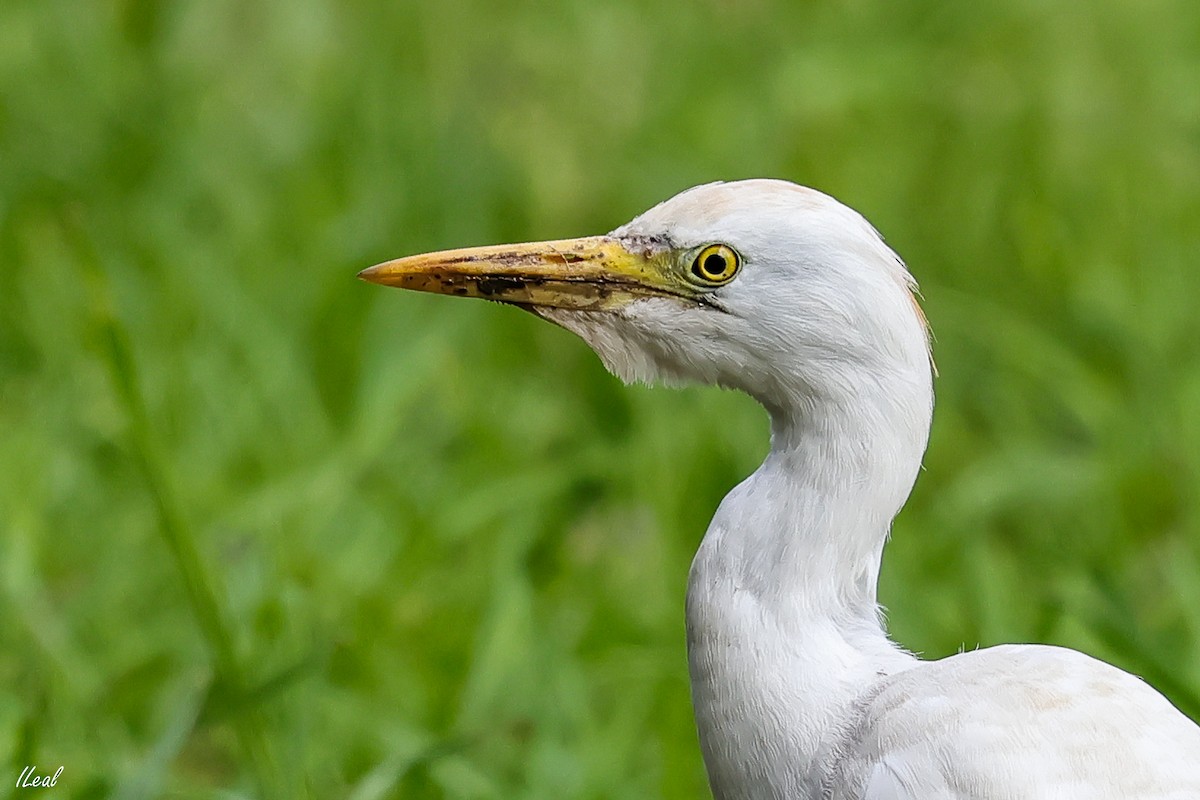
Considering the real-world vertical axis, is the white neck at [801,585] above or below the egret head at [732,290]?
below

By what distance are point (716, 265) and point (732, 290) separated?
4 cm

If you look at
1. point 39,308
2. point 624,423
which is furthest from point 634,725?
point 39,308

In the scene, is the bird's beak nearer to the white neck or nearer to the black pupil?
the black pupil

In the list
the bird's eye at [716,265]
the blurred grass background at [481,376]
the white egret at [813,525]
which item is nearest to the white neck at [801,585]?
the white egret at [813,525]

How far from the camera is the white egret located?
2127 millimetres

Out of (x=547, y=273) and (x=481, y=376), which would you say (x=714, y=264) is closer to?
(x=547, y=273)

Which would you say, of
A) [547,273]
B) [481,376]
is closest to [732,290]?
[547,273]

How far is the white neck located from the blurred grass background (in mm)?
762

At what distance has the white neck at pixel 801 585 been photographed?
2.22 metres

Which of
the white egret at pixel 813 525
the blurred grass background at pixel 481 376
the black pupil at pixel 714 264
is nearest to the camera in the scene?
the white egret at pixel 813 525

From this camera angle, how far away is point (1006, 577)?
412 cm

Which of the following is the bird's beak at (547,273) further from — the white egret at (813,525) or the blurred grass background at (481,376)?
the blurred grass background at (481,376)

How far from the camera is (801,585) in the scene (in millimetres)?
2244

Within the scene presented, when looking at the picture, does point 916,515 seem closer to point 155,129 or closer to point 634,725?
point 634,725
